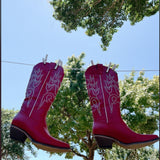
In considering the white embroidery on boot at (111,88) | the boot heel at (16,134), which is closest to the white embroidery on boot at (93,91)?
the white embroidery on boot at (111,88)

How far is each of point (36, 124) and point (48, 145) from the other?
0.30m

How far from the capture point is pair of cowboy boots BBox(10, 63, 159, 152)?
6.61ft

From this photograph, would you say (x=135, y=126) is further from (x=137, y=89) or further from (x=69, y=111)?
(x=69, y=111)

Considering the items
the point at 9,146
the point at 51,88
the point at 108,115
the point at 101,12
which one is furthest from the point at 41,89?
the point at 9,146

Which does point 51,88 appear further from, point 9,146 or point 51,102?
point 9,146

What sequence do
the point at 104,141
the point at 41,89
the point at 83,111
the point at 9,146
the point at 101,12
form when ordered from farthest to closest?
the point at 9,146 → the point at 83,111 → the point at 101,12 → the point at 41,89 → the point at 104,141

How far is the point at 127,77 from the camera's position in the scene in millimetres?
9820

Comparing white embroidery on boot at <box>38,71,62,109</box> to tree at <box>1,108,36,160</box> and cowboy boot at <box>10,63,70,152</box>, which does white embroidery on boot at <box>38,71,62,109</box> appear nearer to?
cowboy boot at <box>10,63,70,152</box>

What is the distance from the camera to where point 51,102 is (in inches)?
94.3

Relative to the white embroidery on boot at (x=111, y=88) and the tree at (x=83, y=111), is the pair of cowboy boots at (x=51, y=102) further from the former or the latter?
the tree at (x=83, y=111)

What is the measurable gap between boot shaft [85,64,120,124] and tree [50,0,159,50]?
251 cm

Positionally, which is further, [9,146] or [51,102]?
[9,146]

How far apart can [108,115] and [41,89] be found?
0.88 metres

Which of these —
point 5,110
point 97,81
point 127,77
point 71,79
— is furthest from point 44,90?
point 5,110
